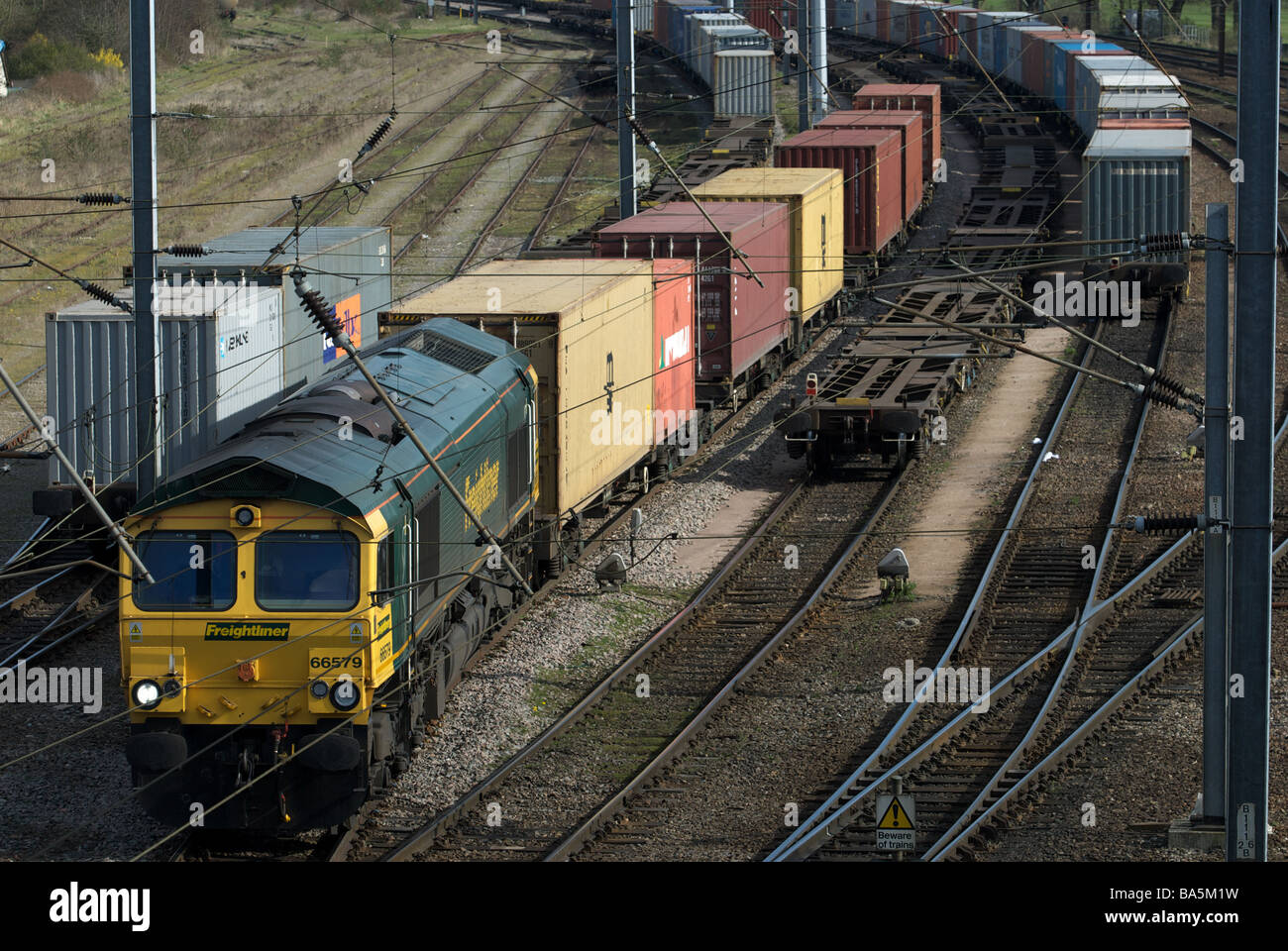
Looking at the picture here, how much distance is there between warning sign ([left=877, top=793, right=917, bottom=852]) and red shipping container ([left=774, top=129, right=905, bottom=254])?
2573 cm

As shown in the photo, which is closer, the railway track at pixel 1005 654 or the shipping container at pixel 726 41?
the railway track at pixel 1005 654

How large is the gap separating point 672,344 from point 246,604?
1278 cm

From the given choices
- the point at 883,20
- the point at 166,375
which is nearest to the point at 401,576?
the point at 166,375

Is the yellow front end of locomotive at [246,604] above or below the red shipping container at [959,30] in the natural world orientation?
below

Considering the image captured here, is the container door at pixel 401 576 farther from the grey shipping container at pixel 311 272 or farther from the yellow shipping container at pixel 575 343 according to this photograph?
the grey shipping container at pixel 311 272

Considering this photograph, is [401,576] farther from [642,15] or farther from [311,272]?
[642,15]

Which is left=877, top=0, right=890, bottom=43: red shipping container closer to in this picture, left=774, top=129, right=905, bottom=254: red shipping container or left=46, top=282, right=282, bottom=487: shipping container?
left=774, top=129, right=905, bottom=254: red shipping container

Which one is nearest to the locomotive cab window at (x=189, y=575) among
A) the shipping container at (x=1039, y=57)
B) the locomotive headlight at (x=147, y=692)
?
the locomotive headlight at (x=147, y=692)

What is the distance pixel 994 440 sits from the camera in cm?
2753

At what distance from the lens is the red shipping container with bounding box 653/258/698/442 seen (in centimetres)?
2405

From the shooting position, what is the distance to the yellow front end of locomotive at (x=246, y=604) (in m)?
13.0

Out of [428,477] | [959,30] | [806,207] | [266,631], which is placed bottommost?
[266,631]

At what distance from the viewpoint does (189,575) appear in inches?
513

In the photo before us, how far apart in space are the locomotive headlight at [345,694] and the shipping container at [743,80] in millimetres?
49197
